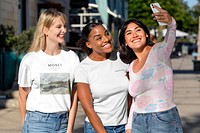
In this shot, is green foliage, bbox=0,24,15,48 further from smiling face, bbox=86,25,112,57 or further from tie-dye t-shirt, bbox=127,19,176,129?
tie-dye t-shirt, bbox=127,19,176,129

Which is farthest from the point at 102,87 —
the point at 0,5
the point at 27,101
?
the point at 0,5

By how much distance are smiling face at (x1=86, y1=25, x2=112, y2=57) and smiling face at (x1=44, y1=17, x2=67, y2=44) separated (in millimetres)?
257

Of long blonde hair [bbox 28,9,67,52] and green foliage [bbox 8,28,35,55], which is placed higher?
long blonde hair [bbox 28,9,67,52]

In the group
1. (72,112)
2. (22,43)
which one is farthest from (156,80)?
(22,43)

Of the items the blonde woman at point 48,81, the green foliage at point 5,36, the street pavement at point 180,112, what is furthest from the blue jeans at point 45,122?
the green foliage at point 5,36

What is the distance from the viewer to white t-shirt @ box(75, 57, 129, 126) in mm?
3676

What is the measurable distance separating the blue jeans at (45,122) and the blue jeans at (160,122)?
739 millimetres

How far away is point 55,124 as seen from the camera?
12.6 feet

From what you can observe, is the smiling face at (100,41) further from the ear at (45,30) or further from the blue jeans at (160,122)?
the blue jeans at (160,122)

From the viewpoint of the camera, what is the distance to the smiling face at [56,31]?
151 inches

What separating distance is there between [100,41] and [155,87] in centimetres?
63

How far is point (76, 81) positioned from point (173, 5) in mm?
72040

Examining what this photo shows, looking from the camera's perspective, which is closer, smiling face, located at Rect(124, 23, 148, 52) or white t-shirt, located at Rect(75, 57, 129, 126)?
smiling face, located at Rect(124, 23, 148, 52)

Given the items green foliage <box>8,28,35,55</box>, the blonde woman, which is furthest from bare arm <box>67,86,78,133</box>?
green foliage <box>8,28,35,55</box>
